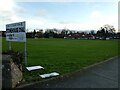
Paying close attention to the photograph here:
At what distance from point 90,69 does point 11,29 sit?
171 inches

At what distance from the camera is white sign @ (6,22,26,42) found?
9766 mm

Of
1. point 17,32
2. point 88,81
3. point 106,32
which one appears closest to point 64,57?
point 17,32

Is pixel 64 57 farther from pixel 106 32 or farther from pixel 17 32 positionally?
pixel 106 32

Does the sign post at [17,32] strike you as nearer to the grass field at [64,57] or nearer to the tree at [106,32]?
the grass field at [64,57]

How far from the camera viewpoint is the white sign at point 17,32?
9766mm

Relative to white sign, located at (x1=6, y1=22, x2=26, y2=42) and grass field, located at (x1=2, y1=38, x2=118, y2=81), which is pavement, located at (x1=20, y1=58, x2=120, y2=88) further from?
white sign, located at (x1=6, y1=22, x2=26, y2=42)

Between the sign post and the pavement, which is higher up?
the sign post

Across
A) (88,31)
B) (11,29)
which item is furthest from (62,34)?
(11,29)

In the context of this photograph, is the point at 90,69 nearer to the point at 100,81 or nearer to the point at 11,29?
the point at 100,81

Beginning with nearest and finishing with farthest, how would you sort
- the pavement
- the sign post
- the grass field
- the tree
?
the pavement, the sign post, the grass field, the tree

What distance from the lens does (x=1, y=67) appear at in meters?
6.54

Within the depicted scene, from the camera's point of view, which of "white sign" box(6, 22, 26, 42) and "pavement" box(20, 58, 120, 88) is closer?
"pavement" box(20, 58, 120, 88)

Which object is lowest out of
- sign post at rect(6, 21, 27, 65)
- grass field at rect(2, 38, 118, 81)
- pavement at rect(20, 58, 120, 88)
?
pavement at rect(20, 58, 120, 88)

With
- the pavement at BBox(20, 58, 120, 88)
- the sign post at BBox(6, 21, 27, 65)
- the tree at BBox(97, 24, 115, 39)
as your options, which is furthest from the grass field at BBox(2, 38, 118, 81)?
the tree at BBox(97, 24, 115, 39)
